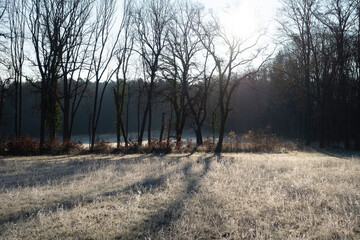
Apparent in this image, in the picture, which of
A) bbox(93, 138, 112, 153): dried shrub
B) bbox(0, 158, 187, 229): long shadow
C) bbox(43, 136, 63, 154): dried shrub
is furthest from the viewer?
bbox(93, 138, 112, 153): dried shrub

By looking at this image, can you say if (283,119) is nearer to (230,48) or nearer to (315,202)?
(230,48)

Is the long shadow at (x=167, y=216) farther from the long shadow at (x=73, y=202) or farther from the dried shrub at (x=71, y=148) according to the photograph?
the dried shrub at (x=71, y=148)

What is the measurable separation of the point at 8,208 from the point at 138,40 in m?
18.7

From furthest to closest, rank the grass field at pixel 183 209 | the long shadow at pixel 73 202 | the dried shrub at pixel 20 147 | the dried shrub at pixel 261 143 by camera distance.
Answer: the dried shrub at pixel 261 143 → the dried shrub at pixel 20 147 → the long shadow at pixel 73 202 → the grass field at pixel 183 209

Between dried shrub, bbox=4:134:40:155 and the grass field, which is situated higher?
dried shrub, bbox=4:134:40:155

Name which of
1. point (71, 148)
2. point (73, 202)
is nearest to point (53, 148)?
point (71, 148)

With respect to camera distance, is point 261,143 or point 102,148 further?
point 261,143

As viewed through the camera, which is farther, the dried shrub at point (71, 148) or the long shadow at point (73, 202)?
the dried shrub at point (71, 148)

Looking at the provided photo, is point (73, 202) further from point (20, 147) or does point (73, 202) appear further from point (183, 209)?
point (20, 147)

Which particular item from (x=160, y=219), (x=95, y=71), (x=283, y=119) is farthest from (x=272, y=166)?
(x=283, y=119)

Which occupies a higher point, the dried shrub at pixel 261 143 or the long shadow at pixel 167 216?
the dried shrub at pixel 261 143

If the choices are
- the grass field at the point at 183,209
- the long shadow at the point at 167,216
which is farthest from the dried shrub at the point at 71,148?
the long shadow at the point at 167,216

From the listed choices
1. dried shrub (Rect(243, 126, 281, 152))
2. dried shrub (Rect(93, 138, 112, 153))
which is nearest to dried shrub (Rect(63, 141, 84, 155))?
dried shrub (Rect(93, 138, 112, 153))

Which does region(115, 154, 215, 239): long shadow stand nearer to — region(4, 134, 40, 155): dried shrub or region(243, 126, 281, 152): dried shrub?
region(243, 126, 281, 152): dried shrub
